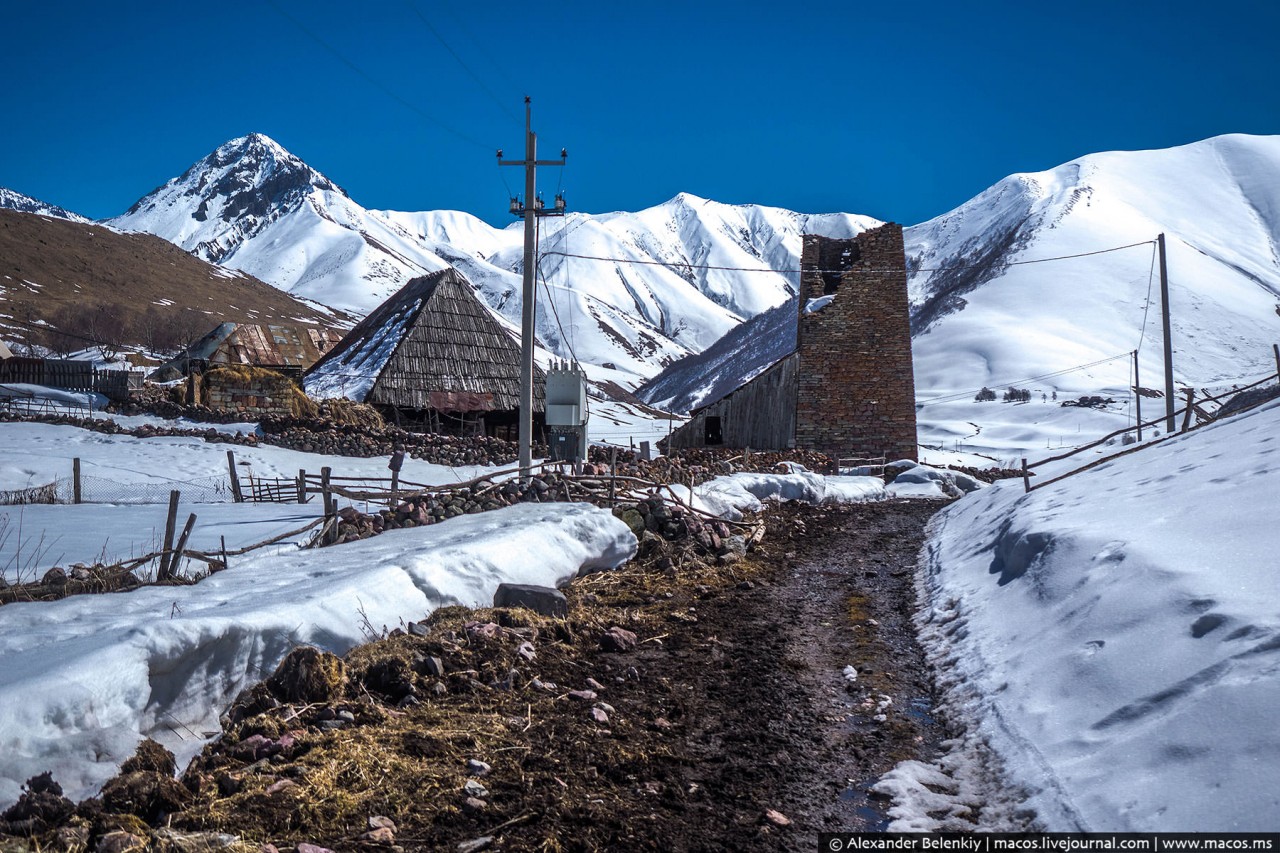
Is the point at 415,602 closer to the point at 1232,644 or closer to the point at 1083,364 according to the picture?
the point at 1232,644

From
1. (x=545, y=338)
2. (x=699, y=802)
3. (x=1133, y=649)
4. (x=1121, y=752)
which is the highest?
(x=545, y=338)

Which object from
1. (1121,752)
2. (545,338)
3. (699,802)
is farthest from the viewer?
(545,338)

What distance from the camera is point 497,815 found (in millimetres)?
3574

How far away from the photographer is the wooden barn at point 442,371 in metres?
23.9

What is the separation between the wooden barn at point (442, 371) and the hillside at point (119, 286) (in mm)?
63480

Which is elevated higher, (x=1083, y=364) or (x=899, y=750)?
(x=1083, y=364)

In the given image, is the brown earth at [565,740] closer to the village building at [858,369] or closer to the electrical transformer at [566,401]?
the electrical transformer at [566,401]

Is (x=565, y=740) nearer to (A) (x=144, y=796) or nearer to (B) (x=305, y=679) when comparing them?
(B) (x=305, y=679)

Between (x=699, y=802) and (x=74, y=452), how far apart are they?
21716 millimetres

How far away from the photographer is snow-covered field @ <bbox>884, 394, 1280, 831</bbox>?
3.03 metres

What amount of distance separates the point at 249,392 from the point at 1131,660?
2814 cm

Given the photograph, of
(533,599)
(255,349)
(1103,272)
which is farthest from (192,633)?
(1103,272)

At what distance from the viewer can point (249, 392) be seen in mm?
27203

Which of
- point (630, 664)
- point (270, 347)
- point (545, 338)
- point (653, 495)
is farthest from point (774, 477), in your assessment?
point (545, 338)
